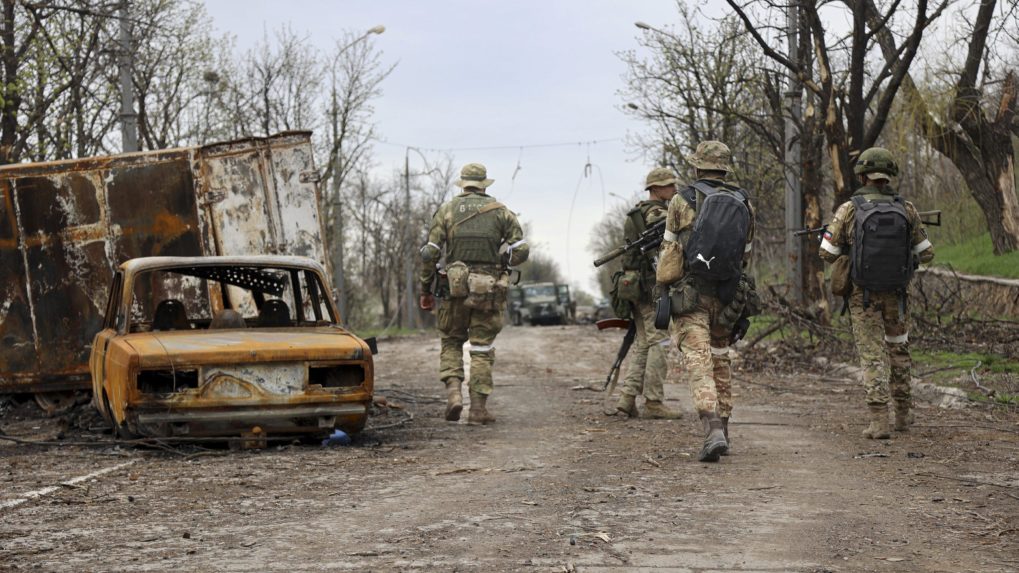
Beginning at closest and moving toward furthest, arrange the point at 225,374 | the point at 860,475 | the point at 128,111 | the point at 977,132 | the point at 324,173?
the point at 860,475 → the point at 225,374 → the point at 128,111 → the point at 977,132 → the point at 324,173

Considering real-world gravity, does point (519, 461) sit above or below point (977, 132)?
below

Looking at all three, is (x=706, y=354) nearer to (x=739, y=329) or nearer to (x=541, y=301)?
(x=739, y=329)

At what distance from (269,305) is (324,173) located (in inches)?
1025

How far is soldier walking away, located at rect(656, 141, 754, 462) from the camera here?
7.71 m

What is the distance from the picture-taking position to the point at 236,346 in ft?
26.8

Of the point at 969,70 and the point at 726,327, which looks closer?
the point at 726,327

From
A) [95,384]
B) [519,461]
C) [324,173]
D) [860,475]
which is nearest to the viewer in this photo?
[860,475]

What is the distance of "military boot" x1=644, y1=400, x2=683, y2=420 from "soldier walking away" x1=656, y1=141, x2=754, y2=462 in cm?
198

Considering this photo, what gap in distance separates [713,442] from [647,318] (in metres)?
A: 2.88

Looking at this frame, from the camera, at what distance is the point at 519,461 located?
753 cm

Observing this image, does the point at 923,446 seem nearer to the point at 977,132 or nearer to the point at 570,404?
the point at 570,404

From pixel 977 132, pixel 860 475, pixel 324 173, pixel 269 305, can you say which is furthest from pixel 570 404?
pixel 324 173

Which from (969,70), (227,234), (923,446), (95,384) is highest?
(969,70)

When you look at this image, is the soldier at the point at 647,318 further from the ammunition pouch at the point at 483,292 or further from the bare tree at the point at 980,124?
the bare tree at the point at 980,124
